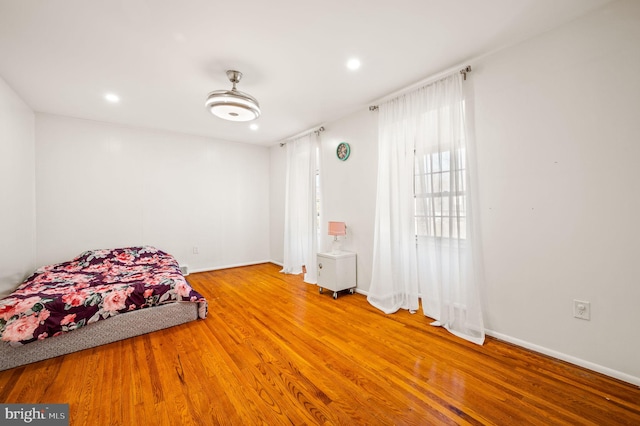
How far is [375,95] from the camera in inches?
131

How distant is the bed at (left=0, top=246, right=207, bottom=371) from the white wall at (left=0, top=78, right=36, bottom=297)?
1.08 ft

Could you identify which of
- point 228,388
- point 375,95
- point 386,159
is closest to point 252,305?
point 228,388

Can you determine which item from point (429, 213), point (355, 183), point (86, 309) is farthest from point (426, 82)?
point (86, 309)

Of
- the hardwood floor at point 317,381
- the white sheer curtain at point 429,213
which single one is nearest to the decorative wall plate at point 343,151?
the white sheer curtain at point 429,213

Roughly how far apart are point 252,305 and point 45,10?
3.27 meters

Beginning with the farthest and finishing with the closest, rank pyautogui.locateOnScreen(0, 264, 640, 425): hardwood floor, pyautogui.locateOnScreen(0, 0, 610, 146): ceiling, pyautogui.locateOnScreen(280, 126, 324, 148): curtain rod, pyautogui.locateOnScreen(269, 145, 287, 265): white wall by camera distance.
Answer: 1. pyautogui.locateOnScreen(269, 145, 287, 265): white wall
2. pyautogui.locateOnScreen(280, 126, 324, 148): curtain rod
3. pyautogui.locateOnScreen(0, 0, 610, 146): ceiling
4. pyautogui.locateOnScreen(0, 264, 640, 425): hardwood floor

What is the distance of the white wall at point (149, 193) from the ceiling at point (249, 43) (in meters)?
0.82

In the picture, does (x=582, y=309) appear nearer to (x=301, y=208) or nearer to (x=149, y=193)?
(x=301, y=208)

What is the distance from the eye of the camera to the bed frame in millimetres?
2094

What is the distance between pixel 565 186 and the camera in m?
2.05

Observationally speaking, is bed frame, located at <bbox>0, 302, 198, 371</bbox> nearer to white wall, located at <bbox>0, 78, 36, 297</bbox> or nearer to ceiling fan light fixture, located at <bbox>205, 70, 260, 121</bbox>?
white wall, located at <bbox>0, 78, 36, 297</bbox>

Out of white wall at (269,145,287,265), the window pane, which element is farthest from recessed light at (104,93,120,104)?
the window pane

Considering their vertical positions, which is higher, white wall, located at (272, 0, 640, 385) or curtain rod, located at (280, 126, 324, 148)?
curtain rod, located at (280, 126, 324, 148)

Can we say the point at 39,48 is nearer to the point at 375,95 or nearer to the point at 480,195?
the point at 375,95
